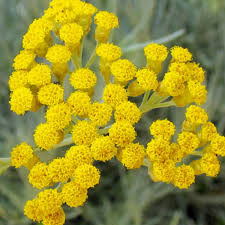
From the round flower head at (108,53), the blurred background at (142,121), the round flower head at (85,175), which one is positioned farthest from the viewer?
the blurred background at (142,121)

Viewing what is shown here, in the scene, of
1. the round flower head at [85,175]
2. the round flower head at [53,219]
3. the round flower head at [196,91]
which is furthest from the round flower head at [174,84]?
the round flower head at [53,219]

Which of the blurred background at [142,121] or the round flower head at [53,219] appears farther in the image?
the blurred background at [142,121]

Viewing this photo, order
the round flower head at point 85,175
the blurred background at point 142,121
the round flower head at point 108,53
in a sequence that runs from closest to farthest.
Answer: the round flower head at point 85,175, the round flower head at point 108,53, the blurred background at point 142,121

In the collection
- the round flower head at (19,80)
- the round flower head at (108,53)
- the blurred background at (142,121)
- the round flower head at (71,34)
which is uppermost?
the round flower head at (71,34)

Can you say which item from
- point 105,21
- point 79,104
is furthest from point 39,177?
point 105,21

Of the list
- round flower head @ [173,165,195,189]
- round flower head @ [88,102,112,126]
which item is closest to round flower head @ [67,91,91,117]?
round flower head @ [88,102,112,126]

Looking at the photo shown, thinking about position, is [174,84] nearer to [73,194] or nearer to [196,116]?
[196,116]

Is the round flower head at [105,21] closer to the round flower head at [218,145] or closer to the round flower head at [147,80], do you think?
the round flower head at [147,80]
